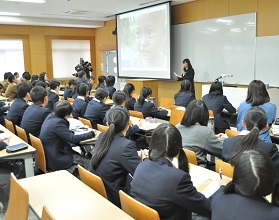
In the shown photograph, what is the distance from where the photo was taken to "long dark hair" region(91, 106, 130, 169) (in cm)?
235

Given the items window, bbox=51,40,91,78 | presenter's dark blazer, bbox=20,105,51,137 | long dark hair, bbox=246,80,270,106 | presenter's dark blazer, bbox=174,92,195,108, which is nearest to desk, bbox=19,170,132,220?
presenter's dark blazer, bbox=20,105,51,137

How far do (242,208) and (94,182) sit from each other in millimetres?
1107

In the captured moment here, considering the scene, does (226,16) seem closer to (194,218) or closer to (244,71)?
(244,71)

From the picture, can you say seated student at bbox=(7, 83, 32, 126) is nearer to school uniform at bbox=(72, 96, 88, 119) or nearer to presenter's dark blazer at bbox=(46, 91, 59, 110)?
school uniform at bbox=(72, 96, 88, 119)

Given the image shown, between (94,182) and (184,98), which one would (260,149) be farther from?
(184,98)

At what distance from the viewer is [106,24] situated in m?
12.6

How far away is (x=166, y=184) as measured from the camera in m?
1.72

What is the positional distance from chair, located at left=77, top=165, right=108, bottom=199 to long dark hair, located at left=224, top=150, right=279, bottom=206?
3.20ft

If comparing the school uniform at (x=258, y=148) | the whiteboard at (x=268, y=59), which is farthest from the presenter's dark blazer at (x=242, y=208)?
the whiteboard at (x=268, y=59)

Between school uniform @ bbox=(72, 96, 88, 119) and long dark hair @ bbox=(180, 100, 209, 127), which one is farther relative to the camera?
school uniform @ bbox=(72, 96, 88, 119)

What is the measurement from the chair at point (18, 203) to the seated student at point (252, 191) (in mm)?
1060

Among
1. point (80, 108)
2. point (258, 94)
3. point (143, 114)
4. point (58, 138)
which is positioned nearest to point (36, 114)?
point (58, 138)

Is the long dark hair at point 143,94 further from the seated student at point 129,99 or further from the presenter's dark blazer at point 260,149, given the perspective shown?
the presenter's dark blazer at point 260,149

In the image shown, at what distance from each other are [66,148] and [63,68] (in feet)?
33.9
